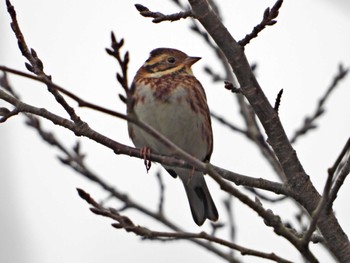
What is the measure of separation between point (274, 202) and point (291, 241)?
2219 mm

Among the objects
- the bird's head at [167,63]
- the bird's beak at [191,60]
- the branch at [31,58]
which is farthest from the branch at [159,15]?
the bird's beak at [191,60]

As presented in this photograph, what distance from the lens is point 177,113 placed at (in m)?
6.24

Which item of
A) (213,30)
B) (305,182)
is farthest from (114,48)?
(305,182)

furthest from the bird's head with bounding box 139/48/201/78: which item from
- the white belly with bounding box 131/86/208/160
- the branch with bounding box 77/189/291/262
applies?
the branch with bounding box 77/189/291/262

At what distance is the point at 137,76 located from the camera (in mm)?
6926

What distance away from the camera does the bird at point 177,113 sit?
20.4 feet

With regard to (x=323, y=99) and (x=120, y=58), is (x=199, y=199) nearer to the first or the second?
(x=323, y=99)

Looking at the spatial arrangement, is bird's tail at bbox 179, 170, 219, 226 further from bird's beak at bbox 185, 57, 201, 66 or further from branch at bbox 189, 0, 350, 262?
branch at bbox 189, 0, 350, 262

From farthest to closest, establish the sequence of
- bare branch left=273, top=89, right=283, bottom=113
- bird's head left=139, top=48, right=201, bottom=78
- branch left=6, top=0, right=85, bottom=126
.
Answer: bird's head left=139, top=48, right=201, bottom=78, bare branch left=273, top=89, right=283, bottom=113, branch left=6, top=0, right=85, bottom=126

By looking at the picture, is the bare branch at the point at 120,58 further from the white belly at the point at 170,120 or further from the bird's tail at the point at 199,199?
the bird's tail at the point at 199,199

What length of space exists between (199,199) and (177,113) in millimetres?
1251

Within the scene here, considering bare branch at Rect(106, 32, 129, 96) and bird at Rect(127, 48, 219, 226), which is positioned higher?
bird at Rect(127, 48, 219, 226)

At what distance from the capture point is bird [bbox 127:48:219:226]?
621cm

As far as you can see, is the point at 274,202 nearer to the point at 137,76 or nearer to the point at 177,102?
the point at 177,102
